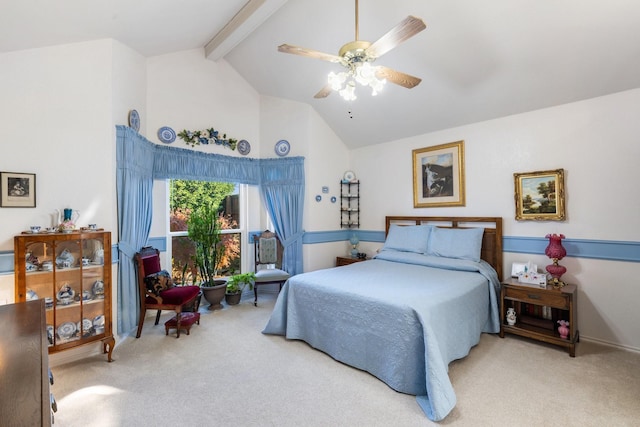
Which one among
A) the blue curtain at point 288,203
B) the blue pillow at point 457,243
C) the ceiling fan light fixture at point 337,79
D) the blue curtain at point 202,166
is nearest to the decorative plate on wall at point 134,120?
the blue curtain at point 202,166

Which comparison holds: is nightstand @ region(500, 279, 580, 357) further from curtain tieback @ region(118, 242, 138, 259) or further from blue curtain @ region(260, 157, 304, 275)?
curtain tieback @ region(118, 242, 138, 259)

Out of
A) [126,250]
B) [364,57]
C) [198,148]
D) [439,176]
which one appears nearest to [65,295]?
[126,250]

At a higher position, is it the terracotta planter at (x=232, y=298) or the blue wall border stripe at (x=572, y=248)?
the blue wall border stripe at (x=572, y=248)

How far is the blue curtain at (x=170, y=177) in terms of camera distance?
324 centimetres

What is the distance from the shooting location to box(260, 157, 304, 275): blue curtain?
4.79m

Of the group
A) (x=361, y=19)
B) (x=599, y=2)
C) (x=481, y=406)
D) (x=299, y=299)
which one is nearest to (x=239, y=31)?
(x=361, y=19)

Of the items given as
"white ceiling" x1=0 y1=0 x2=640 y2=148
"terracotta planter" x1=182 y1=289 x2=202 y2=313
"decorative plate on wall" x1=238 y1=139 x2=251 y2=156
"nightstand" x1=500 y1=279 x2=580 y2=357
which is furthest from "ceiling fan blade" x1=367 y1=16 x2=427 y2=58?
"terracotta planter" x1=182 y1=289 x2=202 y2=313

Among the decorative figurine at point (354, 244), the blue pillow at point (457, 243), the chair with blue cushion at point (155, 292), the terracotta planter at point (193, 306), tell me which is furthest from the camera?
the decorative figurine at point (354, 244)

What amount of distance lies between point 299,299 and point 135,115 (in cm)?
287

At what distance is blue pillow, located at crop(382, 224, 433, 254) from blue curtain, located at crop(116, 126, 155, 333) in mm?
3268

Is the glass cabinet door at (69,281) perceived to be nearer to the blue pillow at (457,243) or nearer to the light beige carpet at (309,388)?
the light beige carpet at (309,388)

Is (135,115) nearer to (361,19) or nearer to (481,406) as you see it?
(361,19)

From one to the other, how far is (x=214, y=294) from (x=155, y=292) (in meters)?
0.89

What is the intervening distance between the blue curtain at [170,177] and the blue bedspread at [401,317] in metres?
1.58
